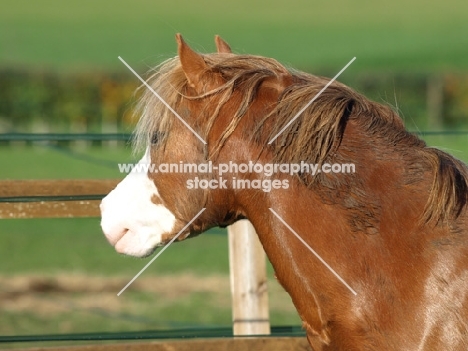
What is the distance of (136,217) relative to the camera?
9.63 feet

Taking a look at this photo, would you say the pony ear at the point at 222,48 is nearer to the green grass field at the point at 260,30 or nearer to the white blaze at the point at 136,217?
the white blaze at the point at 136,217

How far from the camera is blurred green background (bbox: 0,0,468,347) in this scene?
8.15 meters

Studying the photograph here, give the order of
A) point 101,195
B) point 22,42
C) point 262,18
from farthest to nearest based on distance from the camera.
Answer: point 262,18, point 22,42, point 101,195

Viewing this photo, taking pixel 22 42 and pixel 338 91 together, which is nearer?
pixel 338 91

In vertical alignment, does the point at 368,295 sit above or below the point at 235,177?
below

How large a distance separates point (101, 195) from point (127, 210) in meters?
1.55

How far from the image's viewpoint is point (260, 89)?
2881mm

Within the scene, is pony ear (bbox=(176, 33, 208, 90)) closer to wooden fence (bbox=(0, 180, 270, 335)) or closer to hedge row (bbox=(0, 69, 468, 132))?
wooden fence (bbox=(0, 180, 270, 335))

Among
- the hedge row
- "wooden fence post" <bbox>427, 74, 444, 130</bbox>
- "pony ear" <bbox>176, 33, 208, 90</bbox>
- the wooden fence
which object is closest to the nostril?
"pony ear" <bbox>176, 33, 208, 90</bbox>

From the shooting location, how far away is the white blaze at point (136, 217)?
2.94 meters

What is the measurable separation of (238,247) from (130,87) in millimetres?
27598

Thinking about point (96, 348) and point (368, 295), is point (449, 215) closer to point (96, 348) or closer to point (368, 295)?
point (368, 295)

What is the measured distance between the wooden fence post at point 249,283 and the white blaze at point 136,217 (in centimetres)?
150

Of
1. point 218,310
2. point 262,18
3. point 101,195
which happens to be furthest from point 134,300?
point 262,18
